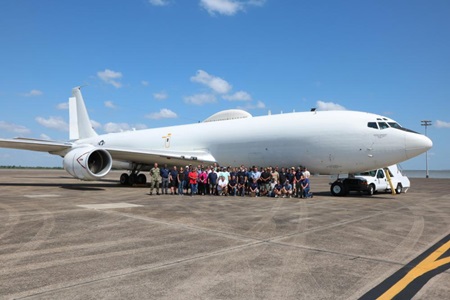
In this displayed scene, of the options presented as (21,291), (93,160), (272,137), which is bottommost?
(21,291)

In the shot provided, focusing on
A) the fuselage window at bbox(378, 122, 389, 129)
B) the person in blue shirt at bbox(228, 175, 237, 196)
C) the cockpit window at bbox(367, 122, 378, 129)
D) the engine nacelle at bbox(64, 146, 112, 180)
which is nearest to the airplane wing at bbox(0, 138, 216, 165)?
the engine nacelle at bbox(64, 146, 112, 180)

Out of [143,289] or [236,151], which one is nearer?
[143,289]

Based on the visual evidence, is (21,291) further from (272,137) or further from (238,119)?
(238,119)

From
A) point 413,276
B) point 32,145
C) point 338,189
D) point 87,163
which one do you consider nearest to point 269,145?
point 338,189

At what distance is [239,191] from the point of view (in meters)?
17.0

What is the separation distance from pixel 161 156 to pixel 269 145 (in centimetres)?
567

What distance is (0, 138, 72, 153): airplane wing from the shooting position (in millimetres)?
17984

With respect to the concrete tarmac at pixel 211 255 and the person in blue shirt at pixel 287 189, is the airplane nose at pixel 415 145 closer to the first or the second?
the person in blue shirt at pixel 287 189

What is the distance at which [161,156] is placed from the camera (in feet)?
63.1

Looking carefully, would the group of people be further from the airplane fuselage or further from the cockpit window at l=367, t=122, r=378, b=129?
the cockpit window at l=367, t=122, r=378, b=129

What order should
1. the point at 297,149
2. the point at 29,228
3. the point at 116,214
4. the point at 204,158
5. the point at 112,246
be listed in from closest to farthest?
1. the point at 112,246
2. the point at 29,228
3. the point at 116,214
4. the point at 297,149
5. the point at 204,158

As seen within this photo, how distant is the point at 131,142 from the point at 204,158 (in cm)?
754

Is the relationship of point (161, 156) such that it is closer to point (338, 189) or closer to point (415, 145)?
point (338, 189)

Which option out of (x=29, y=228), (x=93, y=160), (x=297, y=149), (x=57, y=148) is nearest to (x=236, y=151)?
(x=297, y=149)
